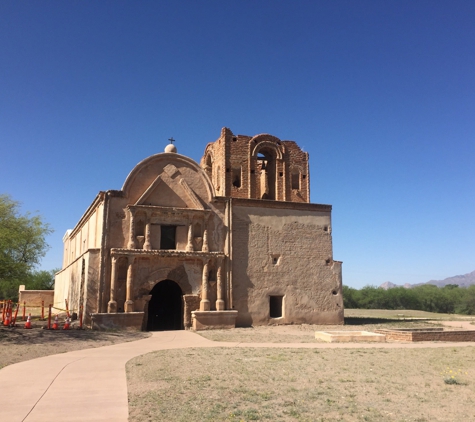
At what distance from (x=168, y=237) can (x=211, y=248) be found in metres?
2.12

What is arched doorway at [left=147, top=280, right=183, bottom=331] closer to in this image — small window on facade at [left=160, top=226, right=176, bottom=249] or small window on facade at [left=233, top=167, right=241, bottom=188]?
small window on facade at [left=160, top=226, right=176, bottom=249]

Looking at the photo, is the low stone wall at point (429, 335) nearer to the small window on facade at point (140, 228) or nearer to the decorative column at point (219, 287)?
the decorative column at point (219, 287)

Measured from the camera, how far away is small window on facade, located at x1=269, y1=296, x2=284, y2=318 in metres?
22.7

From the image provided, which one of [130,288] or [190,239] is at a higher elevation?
[190,239]

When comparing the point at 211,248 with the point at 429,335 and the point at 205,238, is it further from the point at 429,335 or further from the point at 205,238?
the point at 429,335

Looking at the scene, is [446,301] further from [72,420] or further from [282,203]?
[72,420]

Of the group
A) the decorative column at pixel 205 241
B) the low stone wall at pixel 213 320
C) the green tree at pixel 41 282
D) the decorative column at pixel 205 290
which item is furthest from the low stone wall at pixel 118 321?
the green tree at pixel 41 282

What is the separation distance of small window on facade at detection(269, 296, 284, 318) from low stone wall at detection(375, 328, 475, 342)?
24.2ft

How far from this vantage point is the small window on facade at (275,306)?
22.7 meters

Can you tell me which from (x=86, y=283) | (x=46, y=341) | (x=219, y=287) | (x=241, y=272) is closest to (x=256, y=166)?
(x=241, y=272)

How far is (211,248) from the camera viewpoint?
21453 mm

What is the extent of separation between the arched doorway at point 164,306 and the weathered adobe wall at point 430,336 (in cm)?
1049

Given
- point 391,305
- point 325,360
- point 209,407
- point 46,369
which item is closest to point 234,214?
point 325,360

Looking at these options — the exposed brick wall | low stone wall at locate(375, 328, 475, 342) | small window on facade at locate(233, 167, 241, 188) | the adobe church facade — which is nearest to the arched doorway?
the adobe church facade
